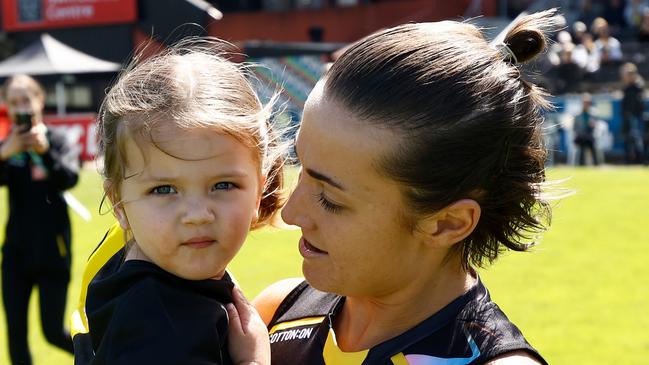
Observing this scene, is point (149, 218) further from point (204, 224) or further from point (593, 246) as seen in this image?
point (593, 246)

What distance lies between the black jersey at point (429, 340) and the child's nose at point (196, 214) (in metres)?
0.35

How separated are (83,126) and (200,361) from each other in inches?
741

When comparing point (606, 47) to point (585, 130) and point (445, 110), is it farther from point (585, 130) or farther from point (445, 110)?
point (445, 110)

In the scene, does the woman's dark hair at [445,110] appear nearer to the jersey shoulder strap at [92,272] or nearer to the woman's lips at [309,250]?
the woman's lips at [309,250]

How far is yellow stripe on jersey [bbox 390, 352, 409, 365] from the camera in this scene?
6.38 ft

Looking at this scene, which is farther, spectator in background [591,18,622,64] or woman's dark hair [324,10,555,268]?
spectator in background [591,18,622,64]

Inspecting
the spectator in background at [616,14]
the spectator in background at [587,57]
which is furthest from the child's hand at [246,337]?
the spectator in background at [616,14]

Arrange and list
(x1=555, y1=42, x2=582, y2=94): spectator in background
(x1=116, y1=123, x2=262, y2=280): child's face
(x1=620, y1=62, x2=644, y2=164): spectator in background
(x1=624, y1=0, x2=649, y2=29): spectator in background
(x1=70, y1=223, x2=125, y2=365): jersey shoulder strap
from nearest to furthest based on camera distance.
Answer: (x1=116, y1=123, x2=262, y2=280): child's face < (x1=70, y1=223, x2=125, y2=365): jersey shoulder strap < (x1=620, y1=62, x2=644, y2=164): spectator in background < (x1=555, y1=42, x2=582, y2=94): spectator in background < (x1=624, y1=0, x2=649, y2=29): spectator in background

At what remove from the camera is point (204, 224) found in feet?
6.91

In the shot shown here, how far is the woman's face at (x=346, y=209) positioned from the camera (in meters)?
1.91

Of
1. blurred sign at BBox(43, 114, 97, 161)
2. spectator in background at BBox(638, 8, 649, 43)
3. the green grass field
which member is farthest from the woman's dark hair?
spectator in background at BBox(638, 8, 649, 43)

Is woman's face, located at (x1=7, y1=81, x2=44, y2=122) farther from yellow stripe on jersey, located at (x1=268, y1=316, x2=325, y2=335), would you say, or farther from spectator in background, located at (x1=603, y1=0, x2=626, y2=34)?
spectator in background, located at (x1=603, y1=0, x2=626, y2=34)

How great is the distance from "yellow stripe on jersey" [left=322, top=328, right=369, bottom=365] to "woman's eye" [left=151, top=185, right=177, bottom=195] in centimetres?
46

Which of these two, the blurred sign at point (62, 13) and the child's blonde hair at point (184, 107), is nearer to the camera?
the child's blonde hair at point (184, 107)
